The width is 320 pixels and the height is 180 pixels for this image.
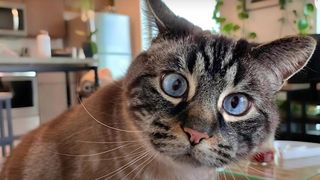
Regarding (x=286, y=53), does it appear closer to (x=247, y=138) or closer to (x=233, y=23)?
(x=247, y=138)

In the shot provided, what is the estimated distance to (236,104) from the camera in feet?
2.42

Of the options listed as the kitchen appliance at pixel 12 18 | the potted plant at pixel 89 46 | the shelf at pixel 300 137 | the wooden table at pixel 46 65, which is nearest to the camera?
the wooden table at pixel 46 65

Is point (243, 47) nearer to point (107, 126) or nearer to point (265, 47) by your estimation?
point (265, 47)

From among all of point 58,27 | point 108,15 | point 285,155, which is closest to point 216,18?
point 108,15

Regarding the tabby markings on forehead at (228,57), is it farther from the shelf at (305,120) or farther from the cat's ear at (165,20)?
the shelf at (305,120)

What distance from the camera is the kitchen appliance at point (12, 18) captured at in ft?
12.6

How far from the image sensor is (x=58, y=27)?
4.51 m

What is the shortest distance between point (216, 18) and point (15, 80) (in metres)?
2.26

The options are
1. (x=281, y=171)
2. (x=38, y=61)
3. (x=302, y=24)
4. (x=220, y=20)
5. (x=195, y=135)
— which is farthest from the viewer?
(x=220, y=20)

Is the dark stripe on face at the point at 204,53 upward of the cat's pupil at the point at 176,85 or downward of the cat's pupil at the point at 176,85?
upward

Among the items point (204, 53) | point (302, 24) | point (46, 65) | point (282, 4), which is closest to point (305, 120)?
point (302, 24)

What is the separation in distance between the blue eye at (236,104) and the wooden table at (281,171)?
20 centimetres

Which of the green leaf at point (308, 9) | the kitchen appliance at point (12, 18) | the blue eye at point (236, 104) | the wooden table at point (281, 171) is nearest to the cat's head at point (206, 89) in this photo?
the blue eye at point (236, 104)

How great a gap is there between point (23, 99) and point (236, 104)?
3.44 m
